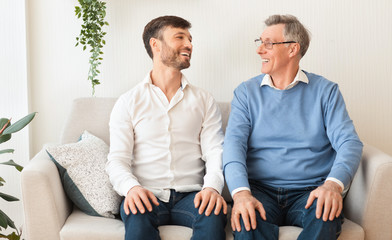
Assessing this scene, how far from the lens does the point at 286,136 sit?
78.8 inches

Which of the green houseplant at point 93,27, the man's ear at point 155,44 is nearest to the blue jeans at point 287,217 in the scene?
the man's ear at point 155,44

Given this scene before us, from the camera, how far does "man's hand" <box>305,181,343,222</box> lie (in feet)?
5.48

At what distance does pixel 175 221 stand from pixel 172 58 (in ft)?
2.35

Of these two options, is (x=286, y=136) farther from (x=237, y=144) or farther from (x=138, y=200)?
(x=138, y=200)

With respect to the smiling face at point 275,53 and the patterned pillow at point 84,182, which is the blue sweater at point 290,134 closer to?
the smiling face at point 275,53

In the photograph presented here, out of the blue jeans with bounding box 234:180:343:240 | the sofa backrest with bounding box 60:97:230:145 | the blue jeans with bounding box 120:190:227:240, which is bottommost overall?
the blue jeans with bounding box 120:190:227:240

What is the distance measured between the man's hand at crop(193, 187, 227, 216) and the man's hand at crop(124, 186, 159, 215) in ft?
0.53

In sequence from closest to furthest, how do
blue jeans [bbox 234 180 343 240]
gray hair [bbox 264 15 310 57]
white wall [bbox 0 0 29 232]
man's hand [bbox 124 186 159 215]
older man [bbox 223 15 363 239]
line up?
blue jeans [bbox 234 180 343 240] < man's hand [bbox 124 186 159 215] < older man [bbox 223 15 363 239] < gray hair [bbox 264 15 310 57] < white wall [bbox 0 0 29 232]

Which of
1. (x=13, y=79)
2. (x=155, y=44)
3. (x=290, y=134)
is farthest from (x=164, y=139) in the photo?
(x=13, y=79)

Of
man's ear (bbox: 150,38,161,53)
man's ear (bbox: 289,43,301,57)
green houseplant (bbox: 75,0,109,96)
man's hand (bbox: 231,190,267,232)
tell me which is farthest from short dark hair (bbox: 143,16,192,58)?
man's hand (bbox: 231,190,267,232)

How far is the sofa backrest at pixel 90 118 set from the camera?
2275 mm

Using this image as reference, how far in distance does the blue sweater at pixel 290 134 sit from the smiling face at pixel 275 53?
94mm

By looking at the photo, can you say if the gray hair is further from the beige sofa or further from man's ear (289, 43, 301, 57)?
the beige sofa

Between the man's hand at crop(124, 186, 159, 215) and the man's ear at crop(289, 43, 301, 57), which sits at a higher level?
the man's ear at crop(289, 43, 301, 57)
